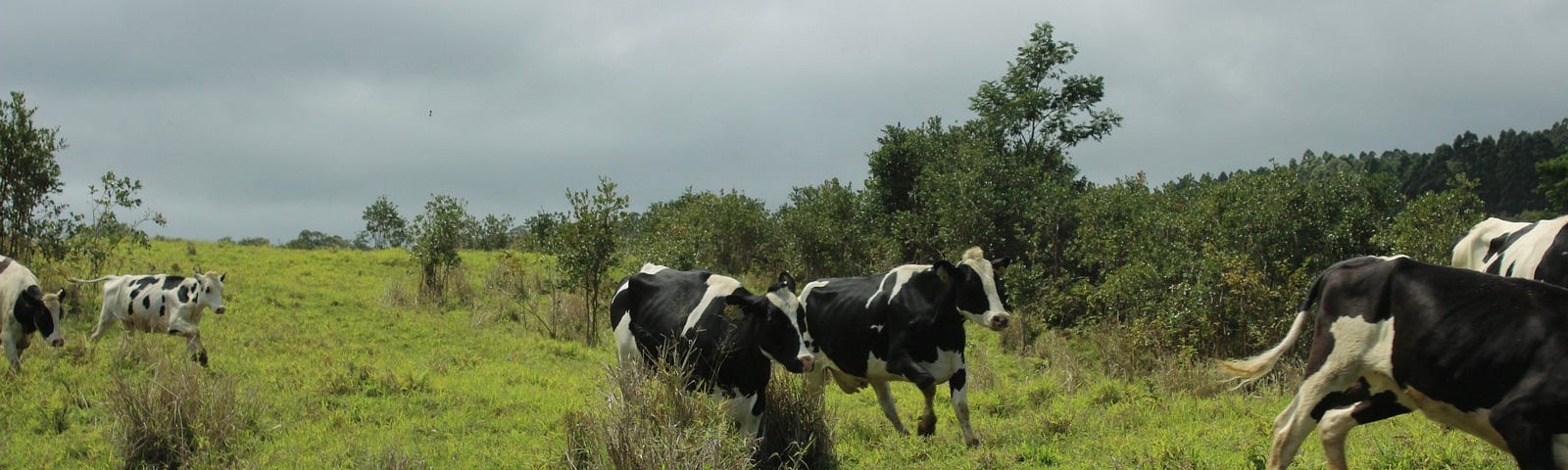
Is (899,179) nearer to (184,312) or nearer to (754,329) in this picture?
(184,312)

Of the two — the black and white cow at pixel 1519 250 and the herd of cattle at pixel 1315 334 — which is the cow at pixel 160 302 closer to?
the herd of cattle at pixel 1315 334

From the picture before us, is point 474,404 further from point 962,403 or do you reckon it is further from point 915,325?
point 962,403

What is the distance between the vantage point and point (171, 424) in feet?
27.1

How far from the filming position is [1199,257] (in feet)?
52.3

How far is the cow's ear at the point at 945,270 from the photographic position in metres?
9.24

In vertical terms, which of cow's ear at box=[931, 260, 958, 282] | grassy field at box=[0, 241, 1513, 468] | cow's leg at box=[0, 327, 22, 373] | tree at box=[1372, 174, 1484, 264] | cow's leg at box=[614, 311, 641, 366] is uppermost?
tree at box=[1372, 174, 1484, 264]

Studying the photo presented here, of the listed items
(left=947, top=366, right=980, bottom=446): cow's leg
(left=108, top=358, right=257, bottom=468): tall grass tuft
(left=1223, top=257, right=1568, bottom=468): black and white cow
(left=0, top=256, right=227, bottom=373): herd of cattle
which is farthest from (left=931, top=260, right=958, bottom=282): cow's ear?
(left=0, top=256, right=227, bottom=373): herd of cattle

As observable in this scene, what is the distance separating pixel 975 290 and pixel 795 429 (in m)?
2.30

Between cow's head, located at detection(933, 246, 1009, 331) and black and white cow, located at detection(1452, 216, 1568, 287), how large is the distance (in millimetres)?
4130

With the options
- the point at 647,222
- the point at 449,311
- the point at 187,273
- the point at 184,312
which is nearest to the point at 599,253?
the point at 449,311

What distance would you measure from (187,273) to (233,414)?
17164 mm

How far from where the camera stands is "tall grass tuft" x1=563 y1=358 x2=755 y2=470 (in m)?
6.07

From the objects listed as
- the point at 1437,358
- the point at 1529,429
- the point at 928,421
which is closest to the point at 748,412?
the point at 928,421

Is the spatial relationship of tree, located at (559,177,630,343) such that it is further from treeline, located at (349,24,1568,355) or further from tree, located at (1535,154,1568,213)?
tree, located at (1535,154,1568,213)
